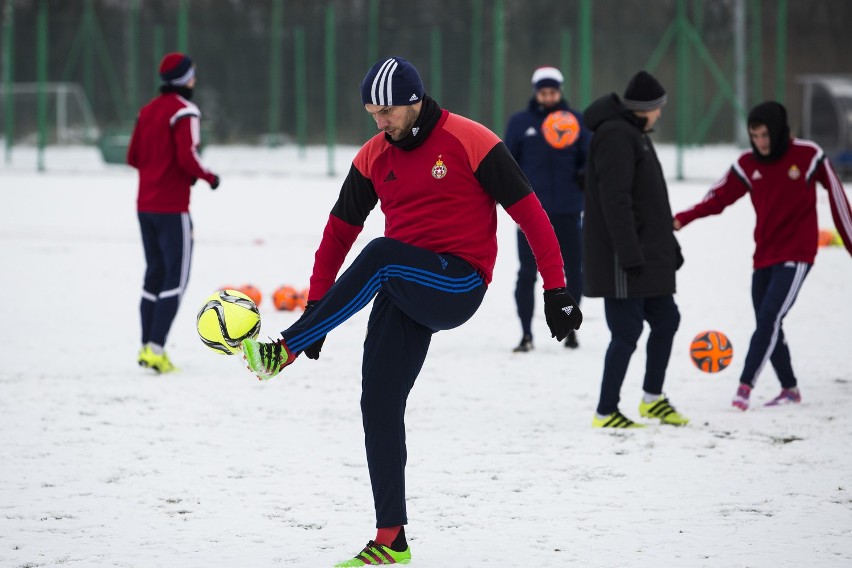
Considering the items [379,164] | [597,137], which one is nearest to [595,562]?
[379,164]

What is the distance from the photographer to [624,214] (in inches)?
249

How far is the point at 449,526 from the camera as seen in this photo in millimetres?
4855

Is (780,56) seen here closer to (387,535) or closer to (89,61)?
(89,61)

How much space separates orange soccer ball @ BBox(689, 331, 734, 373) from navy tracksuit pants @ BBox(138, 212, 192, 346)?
10.9ft

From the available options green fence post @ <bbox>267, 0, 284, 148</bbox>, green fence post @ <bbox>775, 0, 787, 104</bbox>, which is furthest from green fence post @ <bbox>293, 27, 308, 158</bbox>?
green fence post @ <bbox>775, 0, 787, 104</bbox>

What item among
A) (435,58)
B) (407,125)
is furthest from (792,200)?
(435,58)

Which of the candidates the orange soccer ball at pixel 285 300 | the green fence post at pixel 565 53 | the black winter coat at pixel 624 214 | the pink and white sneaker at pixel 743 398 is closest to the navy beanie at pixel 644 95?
the black winter coat at pixel 624 214

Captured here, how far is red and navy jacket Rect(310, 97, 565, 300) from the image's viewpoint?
4.25m

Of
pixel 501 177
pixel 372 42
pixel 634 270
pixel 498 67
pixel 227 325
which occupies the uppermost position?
pixel 372 42

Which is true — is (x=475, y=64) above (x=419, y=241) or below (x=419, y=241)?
above

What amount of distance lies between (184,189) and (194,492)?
3279 mm

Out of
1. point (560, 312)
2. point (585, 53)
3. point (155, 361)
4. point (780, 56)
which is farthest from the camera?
point (780, 56)

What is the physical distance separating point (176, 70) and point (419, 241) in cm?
444

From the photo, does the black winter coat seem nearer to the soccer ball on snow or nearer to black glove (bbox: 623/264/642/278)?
black glove (bbox: 623/264/642/278)
